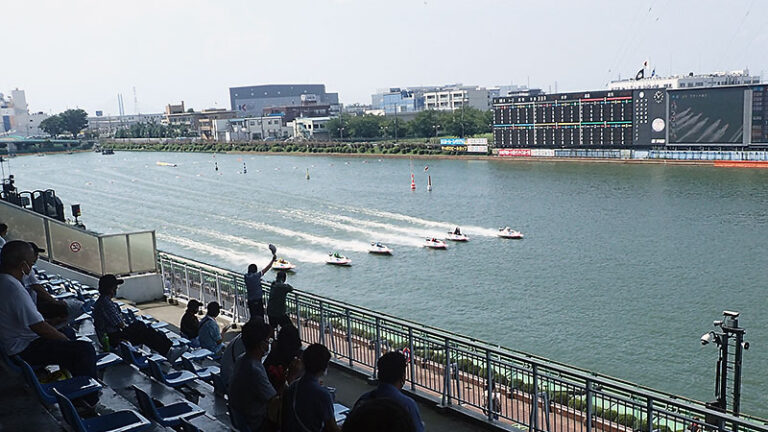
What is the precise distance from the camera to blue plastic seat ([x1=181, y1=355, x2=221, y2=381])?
18.2 ft

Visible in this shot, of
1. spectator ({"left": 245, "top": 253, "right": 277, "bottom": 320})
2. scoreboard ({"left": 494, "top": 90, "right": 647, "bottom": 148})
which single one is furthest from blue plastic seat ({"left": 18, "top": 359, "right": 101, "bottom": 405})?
scoreboard ({"left": 494, "top": 90, "right": 647, "bottom": 148})

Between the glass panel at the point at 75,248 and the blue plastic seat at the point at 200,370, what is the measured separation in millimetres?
6165

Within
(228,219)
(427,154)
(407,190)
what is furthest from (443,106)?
(228,219)

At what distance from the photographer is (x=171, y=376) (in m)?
5.31

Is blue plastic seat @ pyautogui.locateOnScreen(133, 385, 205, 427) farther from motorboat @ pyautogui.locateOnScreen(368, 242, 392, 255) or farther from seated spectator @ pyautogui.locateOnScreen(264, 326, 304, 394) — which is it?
motorboat @ pyautogui.locateOnScreen(368, 242, 392, 255)

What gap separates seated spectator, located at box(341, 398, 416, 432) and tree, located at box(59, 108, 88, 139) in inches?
6275

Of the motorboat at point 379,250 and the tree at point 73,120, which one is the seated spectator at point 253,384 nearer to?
the motorboat at point 379,250

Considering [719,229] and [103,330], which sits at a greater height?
[103,330]

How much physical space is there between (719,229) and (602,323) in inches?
584

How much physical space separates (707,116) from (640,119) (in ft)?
15.8

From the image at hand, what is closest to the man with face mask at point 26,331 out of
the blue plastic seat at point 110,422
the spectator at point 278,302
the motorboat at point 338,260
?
the blue plastic seat at point 110,422

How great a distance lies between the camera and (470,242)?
30.2m

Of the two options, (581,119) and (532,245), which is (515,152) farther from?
(532,245)

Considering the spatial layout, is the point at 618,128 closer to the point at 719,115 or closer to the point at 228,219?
the point at 719,115
